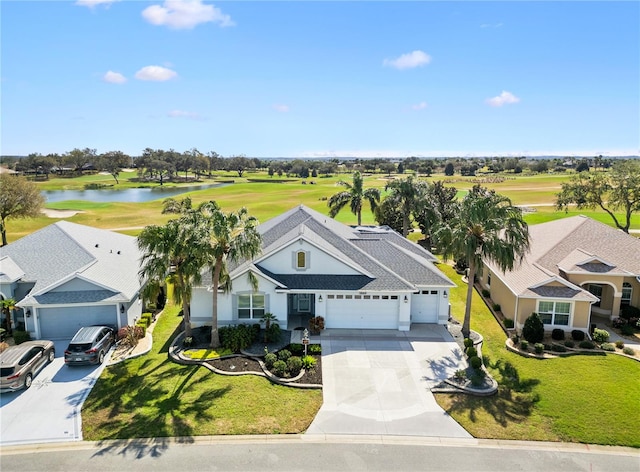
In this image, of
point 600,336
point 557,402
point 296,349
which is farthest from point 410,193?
point 557,402

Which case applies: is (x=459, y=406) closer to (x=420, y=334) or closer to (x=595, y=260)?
(x=420, y=334)

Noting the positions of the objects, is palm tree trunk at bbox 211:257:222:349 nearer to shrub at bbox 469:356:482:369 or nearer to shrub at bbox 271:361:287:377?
shrub at bbox 271:361:287:377

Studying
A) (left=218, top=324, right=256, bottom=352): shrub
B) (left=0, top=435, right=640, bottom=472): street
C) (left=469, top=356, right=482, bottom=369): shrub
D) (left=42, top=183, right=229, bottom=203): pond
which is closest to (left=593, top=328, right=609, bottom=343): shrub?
(left=469, top=356, right=482, bottom=369): shrub

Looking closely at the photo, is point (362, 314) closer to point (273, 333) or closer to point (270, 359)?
point (273, 333)

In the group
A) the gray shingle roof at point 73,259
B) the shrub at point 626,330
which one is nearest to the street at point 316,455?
the gray shingle roof at point 73,259

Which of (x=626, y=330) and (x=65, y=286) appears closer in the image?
(x=65, y=286)

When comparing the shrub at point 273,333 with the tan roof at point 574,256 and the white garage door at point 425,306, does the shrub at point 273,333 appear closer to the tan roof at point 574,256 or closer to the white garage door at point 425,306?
the white garage door at point 425,306

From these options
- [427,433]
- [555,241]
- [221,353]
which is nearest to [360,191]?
[555,241]
